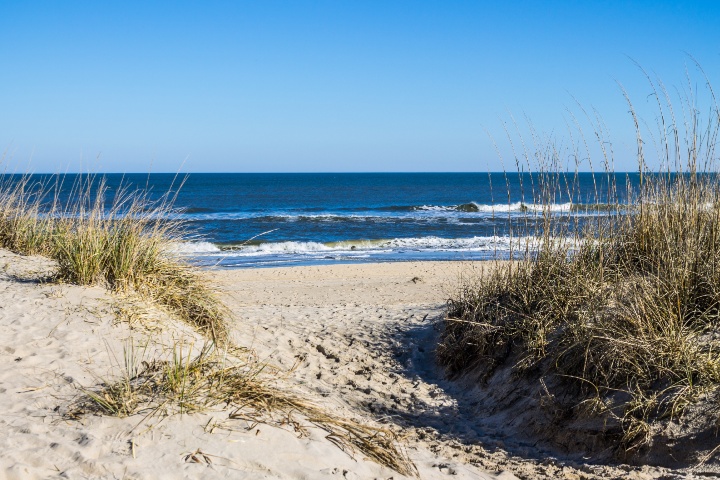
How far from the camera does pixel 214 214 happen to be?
33.4 metres

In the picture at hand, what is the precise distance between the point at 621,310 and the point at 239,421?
2908mm

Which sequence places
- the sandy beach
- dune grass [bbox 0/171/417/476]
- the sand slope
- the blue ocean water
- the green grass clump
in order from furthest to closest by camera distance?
1. the blue ocean water
2. the green grass clump
3. dune grass [bbox 0/171/417/476]
4. the sandy beach
5. the sand slope

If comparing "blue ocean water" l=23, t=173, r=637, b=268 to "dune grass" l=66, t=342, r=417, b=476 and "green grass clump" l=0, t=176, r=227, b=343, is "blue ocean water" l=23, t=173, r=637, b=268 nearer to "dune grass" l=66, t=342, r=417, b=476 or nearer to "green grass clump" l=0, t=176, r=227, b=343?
"green grass clump" l=0, t=176, r=227, b=343

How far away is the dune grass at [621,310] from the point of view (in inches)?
163

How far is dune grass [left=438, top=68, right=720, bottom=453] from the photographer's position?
13.6 feet

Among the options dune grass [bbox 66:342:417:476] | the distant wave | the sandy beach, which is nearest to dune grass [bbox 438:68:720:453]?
the sandy beach

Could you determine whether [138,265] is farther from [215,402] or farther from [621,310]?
[621,310]

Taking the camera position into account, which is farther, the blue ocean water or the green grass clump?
the blue ocean water

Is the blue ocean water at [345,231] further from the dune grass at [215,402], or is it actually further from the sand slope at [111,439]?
the sand slope at [111,439]

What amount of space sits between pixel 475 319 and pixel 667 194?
7.03 feet

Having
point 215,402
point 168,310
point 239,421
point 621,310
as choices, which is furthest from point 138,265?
point 621,310

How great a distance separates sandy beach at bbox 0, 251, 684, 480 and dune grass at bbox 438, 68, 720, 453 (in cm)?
45

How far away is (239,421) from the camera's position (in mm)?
3484

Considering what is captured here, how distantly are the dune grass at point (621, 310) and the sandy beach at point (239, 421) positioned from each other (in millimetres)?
454
